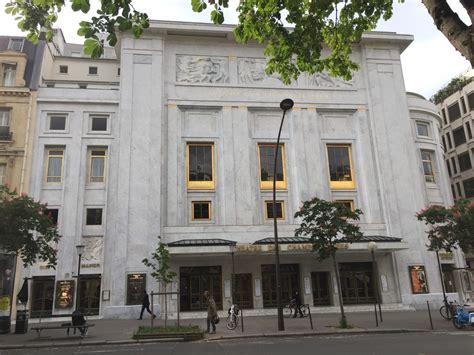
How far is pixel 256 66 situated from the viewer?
3297 centimetres

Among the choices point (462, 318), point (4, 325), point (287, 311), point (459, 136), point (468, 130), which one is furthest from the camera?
point (459, 136)

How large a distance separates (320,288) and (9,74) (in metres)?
27.3

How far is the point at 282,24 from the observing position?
9.55 metres

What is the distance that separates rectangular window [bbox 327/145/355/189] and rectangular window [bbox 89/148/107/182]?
54.7 feet

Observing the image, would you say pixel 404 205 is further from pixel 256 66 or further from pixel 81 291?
pixel 81 291

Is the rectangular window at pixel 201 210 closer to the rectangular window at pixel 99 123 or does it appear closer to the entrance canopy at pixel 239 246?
the entrance canopy at pixel 239 246


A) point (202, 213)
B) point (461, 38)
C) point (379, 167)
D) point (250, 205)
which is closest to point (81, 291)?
point (202, 213)

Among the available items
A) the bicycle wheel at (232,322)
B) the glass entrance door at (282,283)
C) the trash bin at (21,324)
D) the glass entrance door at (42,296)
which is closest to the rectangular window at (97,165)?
the glass entrance door at (42,296)

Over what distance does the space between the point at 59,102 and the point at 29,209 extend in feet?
46.2

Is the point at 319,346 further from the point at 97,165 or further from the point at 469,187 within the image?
the point at 469,187

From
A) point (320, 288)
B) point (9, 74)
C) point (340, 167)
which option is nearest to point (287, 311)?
point (320, 288)

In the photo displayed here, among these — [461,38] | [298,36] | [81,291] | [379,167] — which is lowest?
[81,291]

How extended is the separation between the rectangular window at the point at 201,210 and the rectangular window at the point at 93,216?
20.9ft

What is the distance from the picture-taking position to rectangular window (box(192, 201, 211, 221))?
29141 millimetres
